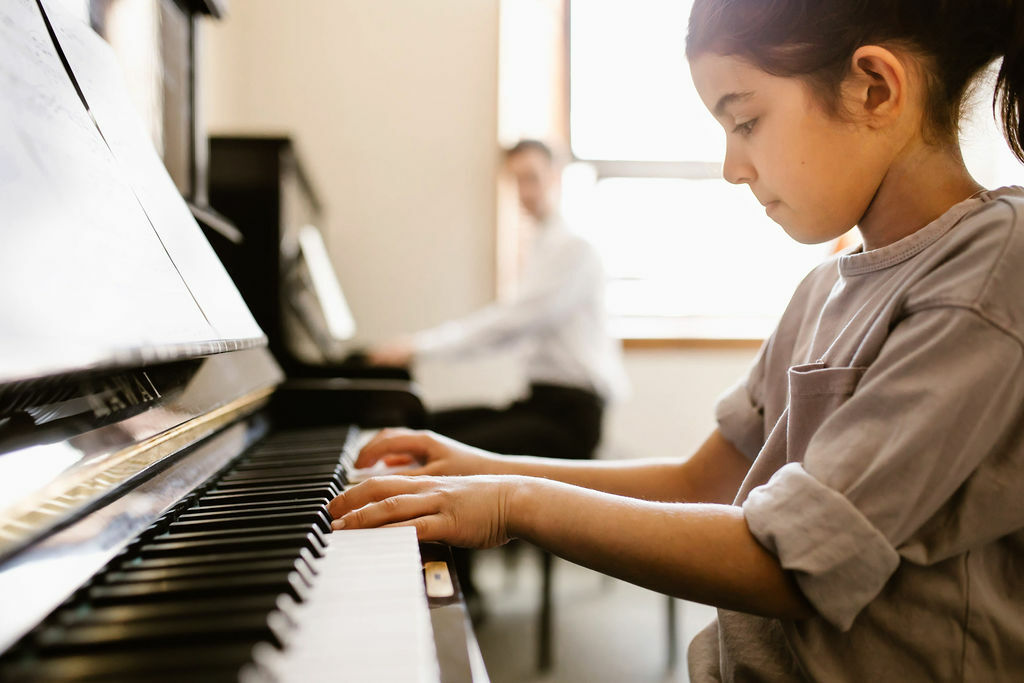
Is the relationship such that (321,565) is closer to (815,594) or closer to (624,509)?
(624,509)

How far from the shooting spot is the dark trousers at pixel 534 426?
237cm

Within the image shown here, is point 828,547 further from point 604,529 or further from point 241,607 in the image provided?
point 241,607

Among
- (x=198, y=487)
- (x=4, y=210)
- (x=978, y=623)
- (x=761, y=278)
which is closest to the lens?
(x=4, y=210)

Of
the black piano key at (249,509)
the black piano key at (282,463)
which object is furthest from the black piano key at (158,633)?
the black piano key at (282,463)

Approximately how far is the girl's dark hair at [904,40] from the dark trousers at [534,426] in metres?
1.70

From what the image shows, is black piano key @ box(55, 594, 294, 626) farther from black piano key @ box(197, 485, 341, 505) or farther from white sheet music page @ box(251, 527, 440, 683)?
black piano key @ box(197, 485, 341, 505)

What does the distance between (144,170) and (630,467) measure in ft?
2.39

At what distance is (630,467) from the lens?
1.04 meters

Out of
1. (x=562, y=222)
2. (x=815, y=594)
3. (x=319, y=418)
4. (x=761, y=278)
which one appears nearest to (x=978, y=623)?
(x=815, y=594)

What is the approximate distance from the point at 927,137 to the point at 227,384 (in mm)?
862

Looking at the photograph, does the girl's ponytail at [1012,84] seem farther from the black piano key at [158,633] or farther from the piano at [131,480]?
the black piano key at [158,633]

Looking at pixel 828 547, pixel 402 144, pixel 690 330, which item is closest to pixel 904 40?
pixel 828 547

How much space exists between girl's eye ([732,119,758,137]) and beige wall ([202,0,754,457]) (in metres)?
2.79

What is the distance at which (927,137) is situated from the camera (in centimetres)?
74
